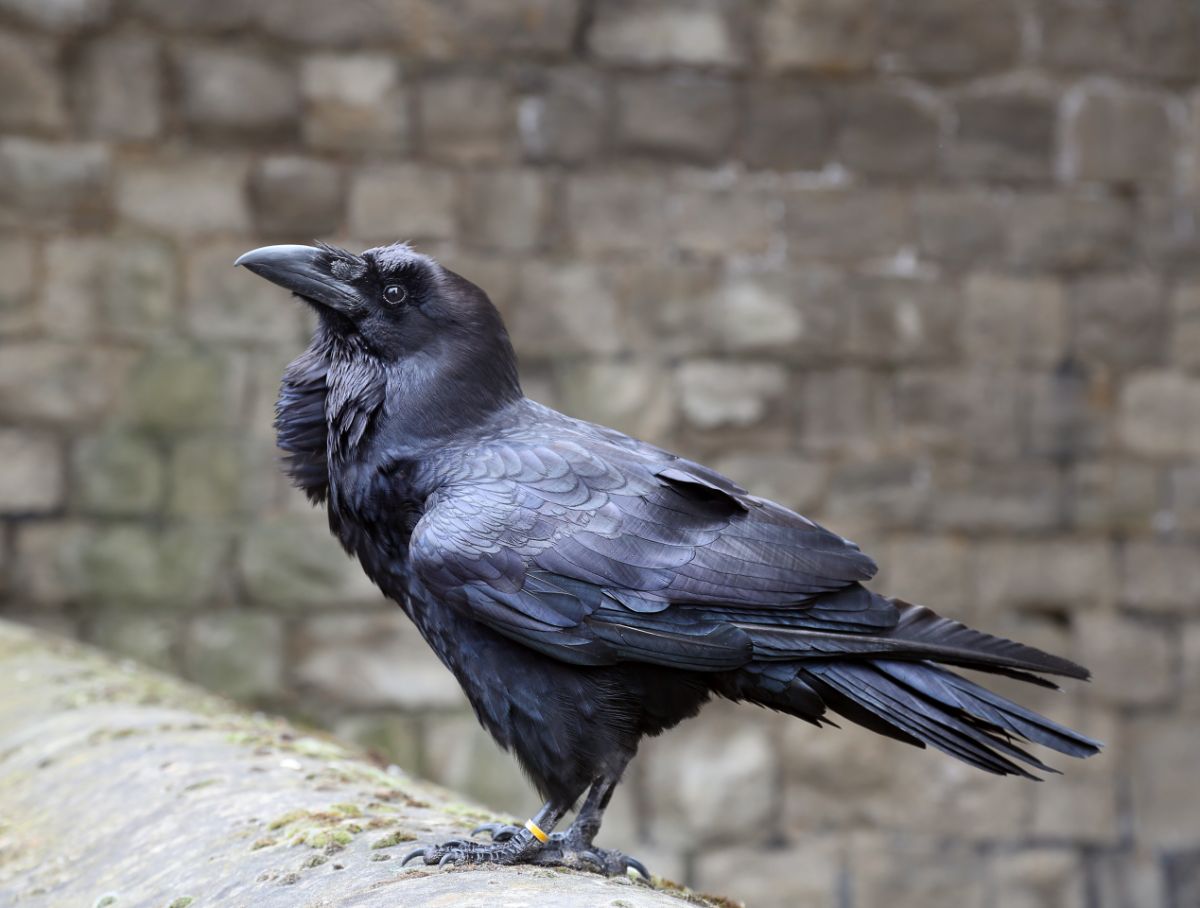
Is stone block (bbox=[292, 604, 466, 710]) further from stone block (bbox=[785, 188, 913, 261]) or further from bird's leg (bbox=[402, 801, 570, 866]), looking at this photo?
bird's leg (bbox=[402, 801, 570, 866])

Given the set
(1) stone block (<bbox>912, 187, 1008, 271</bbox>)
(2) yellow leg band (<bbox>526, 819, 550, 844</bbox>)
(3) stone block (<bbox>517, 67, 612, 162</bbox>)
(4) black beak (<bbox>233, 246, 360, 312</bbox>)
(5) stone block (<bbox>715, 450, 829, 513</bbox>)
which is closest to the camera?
(2) yellow leg band (<bbox>526, 819, 550, 844</bbox>)

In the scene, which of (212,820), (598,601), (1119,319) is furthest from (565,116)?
(212,820)

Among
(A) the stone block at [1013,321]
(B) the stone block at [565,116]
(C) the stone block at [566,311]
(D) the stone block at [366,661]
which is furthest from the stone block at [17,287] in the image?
(A) the stone block at [1013,321]

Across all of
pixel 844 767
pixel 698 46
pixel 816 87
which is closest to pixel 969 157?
pixel 816 87

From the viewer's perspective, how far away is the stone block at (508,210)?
578 centimetres

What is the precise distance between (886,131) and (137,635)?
11.7ft

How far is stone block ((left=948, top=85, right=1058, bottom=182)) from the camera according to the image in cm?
602

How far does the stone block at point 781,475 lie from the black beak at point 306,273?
338cm

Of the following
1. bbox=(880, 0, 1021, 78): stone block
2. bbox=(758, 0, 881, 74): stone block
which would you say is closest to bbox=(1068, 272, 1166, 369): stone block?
bbox=(880, 0, 1021, 78): stone block

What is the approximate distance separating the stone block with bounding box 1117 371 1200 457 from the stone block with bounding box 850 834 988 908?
1861mm

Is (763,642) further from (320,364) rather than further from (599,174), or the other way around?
(599,174)

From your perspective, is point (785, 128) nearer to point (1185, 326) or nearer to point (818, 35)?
point (818, 35)

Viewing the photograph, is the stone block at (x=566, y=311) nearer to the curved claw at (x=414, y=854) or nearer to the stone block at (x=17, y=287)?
the stone block at (x=17, y=287)

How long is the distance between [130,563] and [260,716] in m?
2.26
